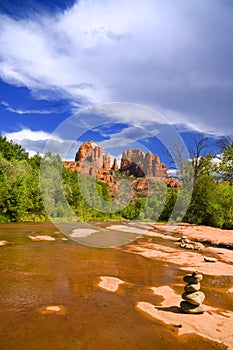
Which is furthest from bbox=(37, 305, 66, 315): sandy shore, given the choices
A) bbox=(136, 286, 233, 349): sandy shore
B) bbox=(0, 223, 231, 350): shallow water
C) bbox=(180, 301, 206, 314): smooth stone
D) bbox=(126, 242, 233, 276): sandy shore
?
bbox=(126, 242, 233, 276): sandy shore

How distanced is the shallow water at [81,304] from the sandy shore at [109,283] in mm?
198

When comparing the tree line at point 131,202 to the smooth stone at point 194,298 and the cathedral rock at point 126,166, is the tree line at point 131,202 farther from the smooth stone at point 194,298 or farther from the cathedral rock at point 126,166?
the smooth stone at point 194,298

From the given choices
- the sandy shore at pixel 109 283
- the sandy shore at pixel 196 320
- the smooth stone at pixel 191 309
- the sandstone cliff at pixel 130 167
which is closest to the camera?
the sandy shore at pixel 196 320

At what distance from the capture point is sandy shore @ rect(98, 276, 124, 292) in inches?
319

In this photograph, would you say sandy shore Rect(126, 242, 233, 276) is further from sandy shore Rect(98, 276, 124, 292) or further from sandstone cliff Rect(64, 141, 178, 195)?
sandstone cliff Rect(64, 141, 178, 195)

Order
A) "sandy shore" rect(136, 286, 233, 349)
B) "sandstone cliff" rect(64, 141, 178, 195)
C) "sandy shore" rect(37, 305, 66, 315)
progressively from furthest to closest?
"sandstone cliff" rect(64, 141, 178, 195) < "sandy shore" rect(37, 305, 66, 315) < "sandy shore" rect(136, 286, 233, 349)

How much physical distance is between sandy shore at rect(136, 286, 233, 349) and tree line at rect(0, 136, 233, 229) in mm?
18500

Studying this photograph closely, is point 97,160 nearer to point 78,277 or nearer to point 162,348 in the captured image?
point 78,277

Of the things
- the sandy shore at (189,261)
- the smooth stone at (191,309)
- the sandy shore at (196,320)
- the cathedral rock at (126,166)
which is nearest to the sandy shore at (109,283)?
the sandy shore at (196,320)

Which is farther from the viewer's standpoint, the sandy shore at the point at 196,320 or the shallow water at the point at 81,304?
the sandy shore at the point at 196,320

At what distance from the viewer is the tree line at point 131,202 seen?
3014cm

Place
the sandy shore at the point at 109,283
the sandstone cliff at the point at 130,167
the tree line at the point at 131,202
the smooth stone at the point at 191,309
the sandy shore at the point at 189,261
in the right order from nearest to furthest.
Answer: the smooth stone at the point at 191,309
the sandy shore at the point at 109,283
the sandy shore at the point at 189,261
the tree line at the point at 131,202
the sandstone cliff at the point at 130,167

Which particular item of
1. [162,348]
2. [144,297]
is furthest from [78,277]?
[162,348]

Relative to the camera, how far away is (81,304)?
6.63 meters
